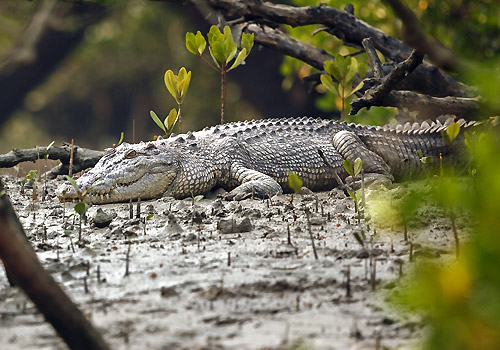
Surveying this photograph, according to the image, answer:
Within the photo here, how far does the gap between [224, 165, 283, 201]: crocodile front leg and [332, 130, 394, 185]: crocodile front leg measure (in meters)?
1.02

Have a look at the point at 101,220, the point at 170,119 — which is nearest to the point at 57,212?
the point at 101,220

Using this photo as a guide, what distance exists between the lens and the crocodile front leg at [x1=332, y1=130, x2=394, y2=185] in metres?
6.49

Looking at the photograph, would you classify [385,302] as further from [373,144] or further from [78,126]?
[78,126]

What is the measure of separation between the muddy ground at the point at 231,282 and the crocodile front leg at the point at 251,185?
114 cm

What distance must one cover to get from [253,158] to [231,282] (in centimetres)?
370

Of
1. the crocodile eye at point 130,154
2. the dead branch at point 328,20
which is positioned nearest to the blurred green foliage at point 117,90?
the dead branch at point 328,20

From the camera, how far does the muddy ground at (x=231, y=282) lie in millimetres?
2156

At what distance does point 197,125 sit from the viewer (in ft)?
68.1

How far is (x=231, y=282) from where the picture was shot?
2.76 meters

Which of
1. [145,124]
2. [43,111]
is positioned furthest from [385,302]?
[43,111]

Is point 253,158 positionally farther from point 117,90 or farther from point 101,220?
point 117,90

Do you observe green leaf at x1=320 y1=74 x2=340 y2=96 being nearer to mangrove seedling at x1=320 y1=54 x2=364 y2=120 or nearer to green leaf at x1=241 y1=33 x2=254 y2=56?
mangrove seedling at x1=320 y1=54 x2=364 y2=120

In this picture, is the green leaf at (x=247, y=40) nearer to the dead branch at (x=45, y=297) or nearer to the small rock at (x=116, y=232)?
the small rock at (x=116, y=232)

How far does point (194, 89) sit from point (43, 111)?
9.35m
